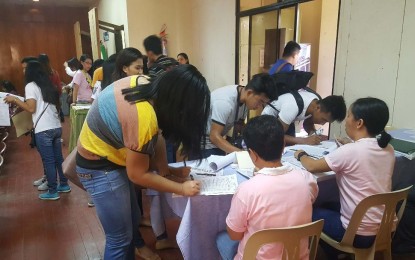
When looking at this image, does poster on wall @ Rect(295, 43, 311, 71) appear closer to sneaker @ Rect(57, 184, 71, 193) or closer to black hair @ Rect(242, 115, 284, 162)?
sneaker @ Rect(57, 184, 71, 193)

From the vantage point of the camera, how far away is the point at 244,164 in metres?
1.75

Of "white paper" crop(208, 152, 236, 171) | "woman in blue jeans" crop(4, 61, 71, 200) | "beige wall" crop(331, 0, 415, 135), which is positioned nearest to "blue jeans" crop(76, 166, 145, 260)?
"white paper" crop(208, 152, 236, 171)

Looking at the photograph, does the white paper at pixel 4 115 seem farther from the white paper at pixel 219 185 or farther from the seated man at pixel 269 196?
the seated man at pixel 269 196

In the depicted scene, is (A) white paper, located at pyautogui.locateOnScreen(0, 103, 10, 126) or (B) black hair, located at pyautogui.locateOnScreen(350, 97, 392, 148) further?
(A) white paper, located at pyautogui.locateOnScreen(0, 103, 10, 126)

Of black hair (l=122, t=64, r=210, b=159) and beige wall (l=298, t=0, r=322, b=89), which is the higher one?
beige wall (l=298, t=0, r=322, b=89)

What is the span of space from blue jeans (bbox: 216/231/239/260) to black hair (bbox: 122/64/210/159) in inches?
22.3

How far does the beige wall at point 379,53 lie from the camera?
2381 mm

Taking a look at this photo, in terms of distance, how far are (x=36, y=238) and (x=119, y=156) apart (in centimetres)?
155

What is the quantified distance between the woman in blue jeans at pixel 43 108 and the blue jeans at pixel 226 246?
1938 mm

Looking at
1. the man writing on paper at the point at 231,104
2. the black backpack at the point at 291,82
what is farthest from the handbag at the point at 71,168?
the black backpack at the point at 291,82

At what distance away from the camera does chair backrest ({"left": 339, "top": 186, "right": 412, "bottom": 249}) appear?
1.34 m

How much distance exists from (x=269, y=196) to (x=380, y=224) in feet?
2.29

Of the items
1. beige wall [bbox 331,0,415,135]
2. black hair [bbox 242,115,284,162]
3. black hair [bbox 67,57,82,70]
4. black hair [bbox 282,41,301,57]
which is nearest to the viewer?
black hair [bbox 242,115,284,162]

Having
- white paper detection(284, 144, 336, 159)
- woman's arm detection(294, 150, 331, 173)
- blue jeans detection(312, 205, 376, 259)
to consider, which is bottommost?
blue jeans detection(312, 205, 376, 259)
